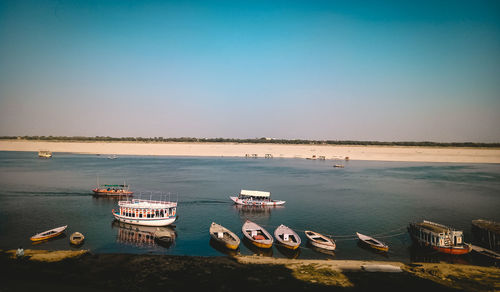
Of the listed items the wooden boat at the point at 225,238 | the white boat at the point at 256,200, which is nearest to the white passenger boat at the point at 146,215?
the wooden boat at the point at 225,238

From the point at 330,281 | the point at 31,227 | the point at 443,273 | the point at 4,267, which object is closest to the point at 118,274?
the point at 4,267

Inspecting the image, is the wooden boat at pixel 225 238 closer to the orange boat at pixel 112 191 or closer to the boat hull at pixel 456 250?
the boat hull at pixel 456 250

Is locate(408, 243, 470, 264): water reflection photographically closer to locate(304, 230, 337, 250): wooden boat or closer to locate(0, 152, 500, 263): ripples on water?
locate(0, 152, 500, 263): ripples on water

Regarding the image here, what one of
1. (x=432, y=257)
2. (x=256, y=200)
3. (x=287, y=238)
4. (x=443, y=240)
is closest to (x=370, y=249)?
(x=432, y=257)

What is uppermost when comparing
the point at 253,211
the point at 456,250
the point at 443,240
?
the point at 443,240

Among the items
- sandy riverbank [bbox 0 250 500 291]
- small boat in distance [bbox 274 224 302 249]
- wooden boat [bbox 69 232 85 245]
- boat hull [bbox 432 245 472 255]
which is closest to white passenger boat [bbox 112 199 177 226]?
wooden boat [bbox 69 232 85 245]

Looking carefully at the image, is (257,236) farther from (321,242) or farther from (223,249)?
(321,242)
